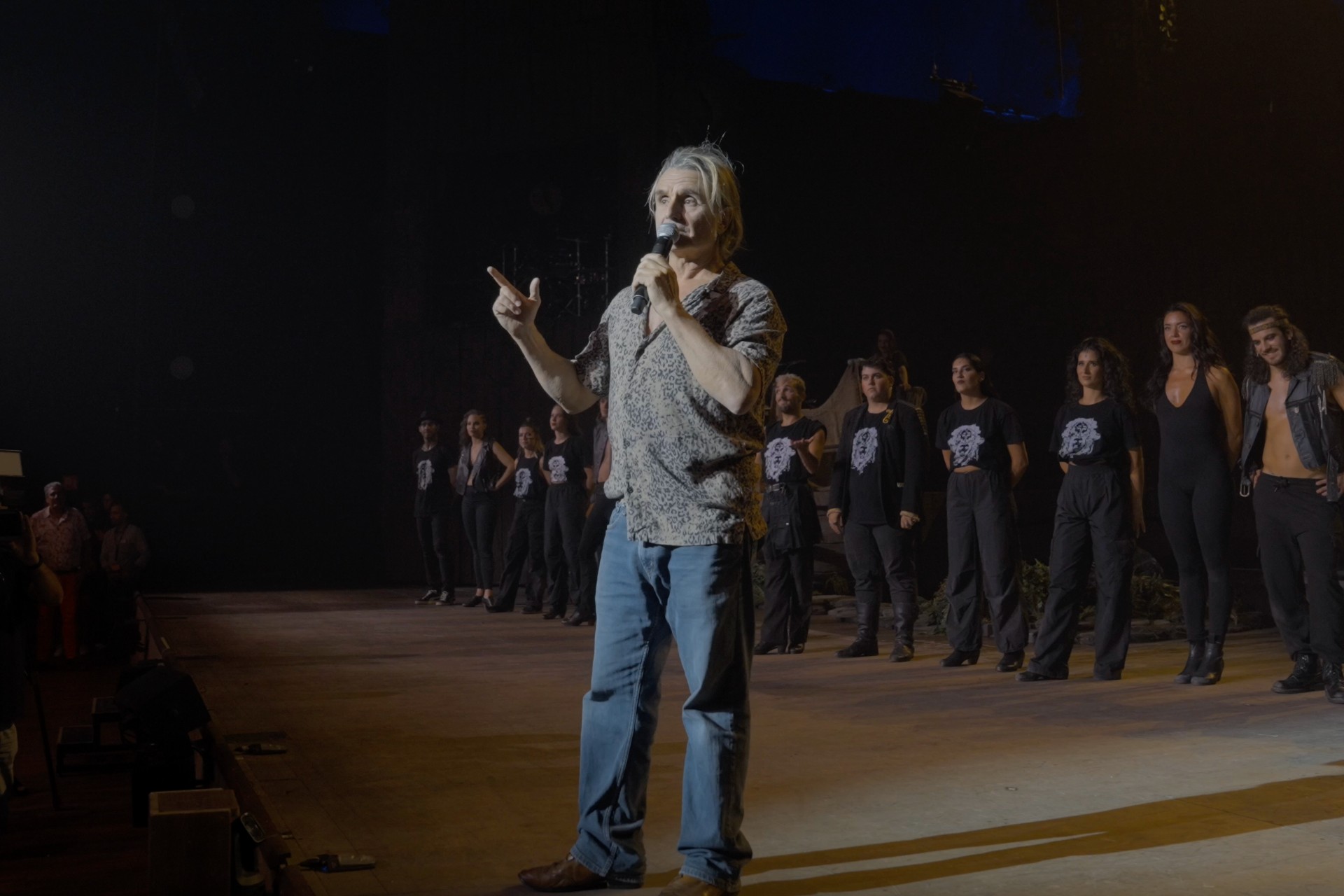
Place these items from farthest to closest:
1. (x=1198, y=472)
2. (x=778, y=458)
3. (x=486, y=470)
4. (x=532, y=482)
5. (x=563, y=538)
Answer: (x=486, y=470) < (x=532, y=482) < (x=563, y=538) < (x=778, y=458) < (x=1198, y=472)

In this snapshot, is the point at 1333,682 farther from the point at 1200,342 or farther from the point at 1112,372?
the point at 1112,372

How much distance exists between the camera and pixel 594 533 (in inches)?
338

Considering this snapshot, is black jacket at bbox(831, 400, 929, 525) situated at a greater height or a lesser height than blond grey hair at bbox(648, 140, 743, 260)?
lesser

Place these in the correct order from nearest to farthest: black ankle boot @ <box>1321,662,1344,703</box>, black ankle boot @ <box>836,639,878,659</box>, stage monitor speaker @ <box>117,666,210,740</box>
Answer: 1. stage monitor speaker @ <box>117,666,210,740</box>
2. black ankle boot @ <box>1321,662,1344,703</box>
3. black ankle boot @ <box>836,639,878,659</box>

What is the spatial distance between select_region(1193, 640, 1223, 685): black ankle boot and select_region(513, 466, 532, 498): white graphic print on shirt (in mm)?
5709

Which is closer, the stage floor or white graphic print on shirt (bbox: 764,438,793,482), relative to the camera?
the stage floor

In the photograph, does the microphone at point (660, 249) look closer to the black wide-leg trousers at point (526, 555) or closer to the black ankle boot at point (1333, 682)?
the black ankle boot at point (1333, 682)

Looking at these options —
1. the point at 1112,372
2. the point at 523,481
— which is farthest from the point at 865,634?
the point at 523,481

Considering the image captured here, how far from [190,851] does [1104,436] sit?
14.4 ft

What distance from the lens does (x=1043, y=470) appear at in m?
13.7

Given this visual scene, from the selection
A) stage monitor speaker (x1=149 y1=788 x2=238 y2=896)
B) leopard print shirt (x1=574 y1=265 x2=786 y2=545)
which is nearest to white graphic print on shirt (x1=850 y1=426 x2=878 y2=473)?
leopard print shirt (x1=574 y1=265 x2=786 y2=545)

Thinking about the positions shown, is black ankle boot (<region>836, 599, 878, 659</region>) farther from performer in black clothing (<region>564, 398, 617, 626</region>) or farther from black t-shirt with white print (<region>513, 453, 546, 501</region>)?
black t-shirt with white print (<region>513, 453, 546, 501</region>)

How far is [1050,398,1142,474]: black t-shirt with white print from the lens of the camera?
18.7 feet

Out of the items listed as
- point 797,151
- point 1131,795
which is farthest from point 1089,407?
point 797,151
